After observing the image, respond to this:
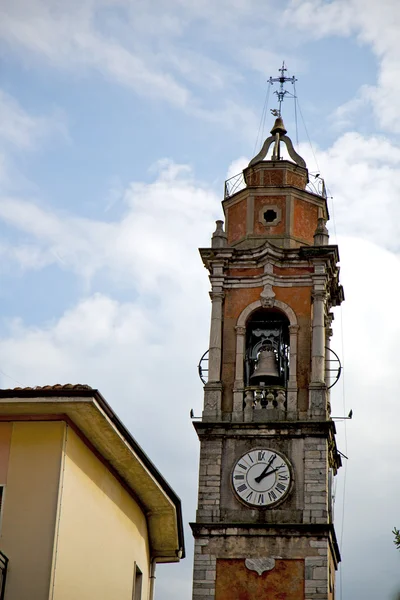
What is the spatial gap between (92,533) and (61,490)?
55.3 inches

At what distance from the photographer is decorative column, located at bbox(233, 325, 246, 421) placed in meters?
31.4

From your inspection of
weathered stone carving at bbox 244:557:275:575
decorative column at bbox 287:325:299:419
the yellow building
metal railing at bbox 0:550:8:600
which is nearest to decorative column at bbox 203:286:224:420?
decorative column at bbox 287:325:299:419

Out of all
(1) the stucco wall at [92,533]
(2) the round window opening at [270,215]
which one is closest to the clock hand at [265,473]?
(2) the round window opening at [270,215]

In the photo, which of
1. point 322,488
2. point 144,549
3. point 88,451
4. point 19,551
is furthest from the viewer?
point 322,488

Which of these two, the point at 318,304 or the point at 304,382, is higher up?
the point at 318,304

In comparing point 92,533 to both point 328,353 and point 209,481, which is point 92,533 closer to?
point 209,481

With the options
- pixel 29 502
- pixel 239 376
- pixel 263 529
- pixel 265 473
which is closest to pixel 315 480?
pixel 265 473

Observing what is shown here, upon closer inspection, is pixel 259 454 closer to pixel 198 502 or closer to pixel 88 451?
pixel 198 502

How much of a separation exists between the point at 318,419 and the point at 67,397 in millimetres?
17422

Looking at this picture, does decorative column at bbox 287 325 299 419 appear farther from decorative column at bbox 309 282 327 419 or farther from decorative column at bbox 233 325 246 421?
decorative column at bbox 233 325 246 421

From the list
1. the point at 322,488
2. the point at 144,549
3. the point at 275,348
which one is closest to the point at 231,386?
the point at 275,348

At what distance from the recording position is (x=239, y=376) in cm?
3197

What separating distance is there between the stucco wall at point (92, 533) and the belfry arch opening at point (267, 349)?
1397 centimetres

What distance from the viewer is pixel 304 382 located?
31.7 metres
